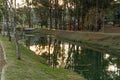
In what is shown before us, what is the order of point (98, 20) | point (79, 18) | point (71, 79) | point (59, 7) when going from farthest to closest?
point (59, 7) → point (79, 18) → point (98, 20) → point (71, 79)

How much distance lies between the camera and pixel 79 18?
3049 inches

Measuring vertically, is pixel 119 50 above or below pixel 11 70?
below

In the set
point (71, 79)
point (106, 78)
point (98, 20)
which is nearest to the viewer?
point (71, 79)

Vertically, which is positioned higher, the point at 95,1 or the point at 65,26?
the point at 95,1

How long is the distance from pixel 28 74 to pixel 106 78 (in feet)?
20.8

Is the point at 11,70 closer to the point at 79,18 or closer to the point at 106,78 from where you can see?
the point at 106,78

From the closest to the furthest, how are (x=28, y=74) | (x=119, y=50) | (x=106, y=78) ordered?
(x=28, y=74) < (x=106, y=78) < (x=119, y=50)

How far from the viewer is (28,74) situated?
54.7 feet

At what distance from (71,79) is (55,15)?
236ft

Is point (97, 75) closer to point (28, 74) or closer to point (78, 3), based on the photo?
point (28, 74)

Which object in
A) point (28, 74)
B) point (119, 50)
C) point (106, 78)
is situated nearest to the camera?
point (28, 74)

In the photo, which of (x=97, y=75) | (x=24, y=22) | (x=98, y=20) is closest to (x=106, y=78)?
(x=97, y=75)

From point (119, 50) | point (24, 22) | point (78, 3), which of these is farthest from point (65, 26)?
point (119, 50)

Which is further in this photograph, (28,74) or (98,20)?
(98,20)
